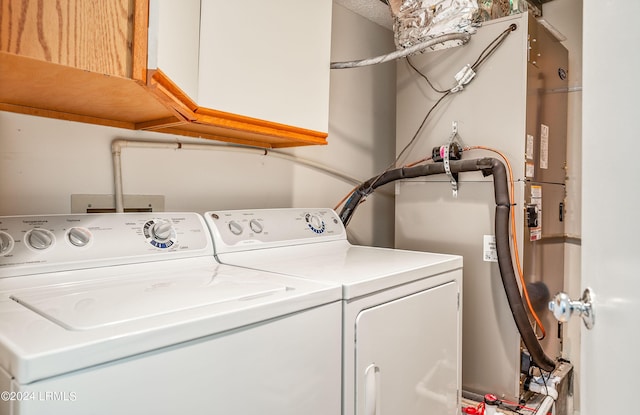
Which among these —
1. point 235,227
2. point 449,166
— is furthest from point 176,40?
point 449,166

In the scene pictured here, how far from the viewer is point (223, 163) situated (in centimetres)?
180

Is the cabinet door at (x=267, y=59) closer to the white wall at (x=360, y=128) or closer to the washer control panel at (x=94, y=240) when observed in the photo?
Answer: the washer control panel at (x=94, y=240)

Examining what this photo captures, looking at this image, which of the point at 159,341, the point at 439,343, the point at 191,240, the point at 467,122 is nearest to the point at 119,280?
the point at 191,240

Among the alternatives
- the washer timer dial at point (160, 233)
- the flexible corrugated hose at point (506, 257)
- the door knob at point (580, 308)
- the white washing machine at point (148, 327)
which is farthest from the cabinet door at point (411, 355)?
the washer timer dial at point (160, 233)

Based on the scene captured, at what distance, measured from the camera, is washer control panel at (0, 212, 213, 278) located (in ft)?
3.41

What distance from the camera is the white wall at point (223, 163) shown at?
1.28 meters

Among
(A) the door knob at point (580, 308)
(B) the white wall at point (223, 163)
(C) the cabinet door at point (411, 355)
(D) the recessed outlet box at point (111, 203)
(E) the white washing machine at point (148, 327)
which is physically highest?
(B) the white wall at point (223, 163)

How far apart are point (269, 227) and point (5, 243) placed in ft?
2.69

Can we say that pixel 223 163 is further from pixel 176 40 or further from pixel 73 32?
pixel 73 32

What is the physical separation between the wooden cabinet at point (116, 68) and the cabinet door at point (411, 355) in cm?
78

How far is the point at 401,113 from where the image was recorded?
2.26 m

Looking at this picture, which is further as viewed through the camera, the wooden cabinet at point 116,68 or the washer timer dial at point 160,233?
the washer timer dial at point 160,233

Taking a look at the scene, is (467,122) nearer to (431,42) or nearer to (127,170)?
(431,42)

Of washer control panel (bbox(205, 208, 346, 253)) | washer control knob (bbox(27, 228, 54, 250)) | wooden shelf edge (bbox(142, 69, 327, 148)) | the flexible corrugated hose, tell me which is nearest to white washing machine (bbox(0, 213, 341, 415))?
washer control knob (bbox(27, 228, 54, 250))
